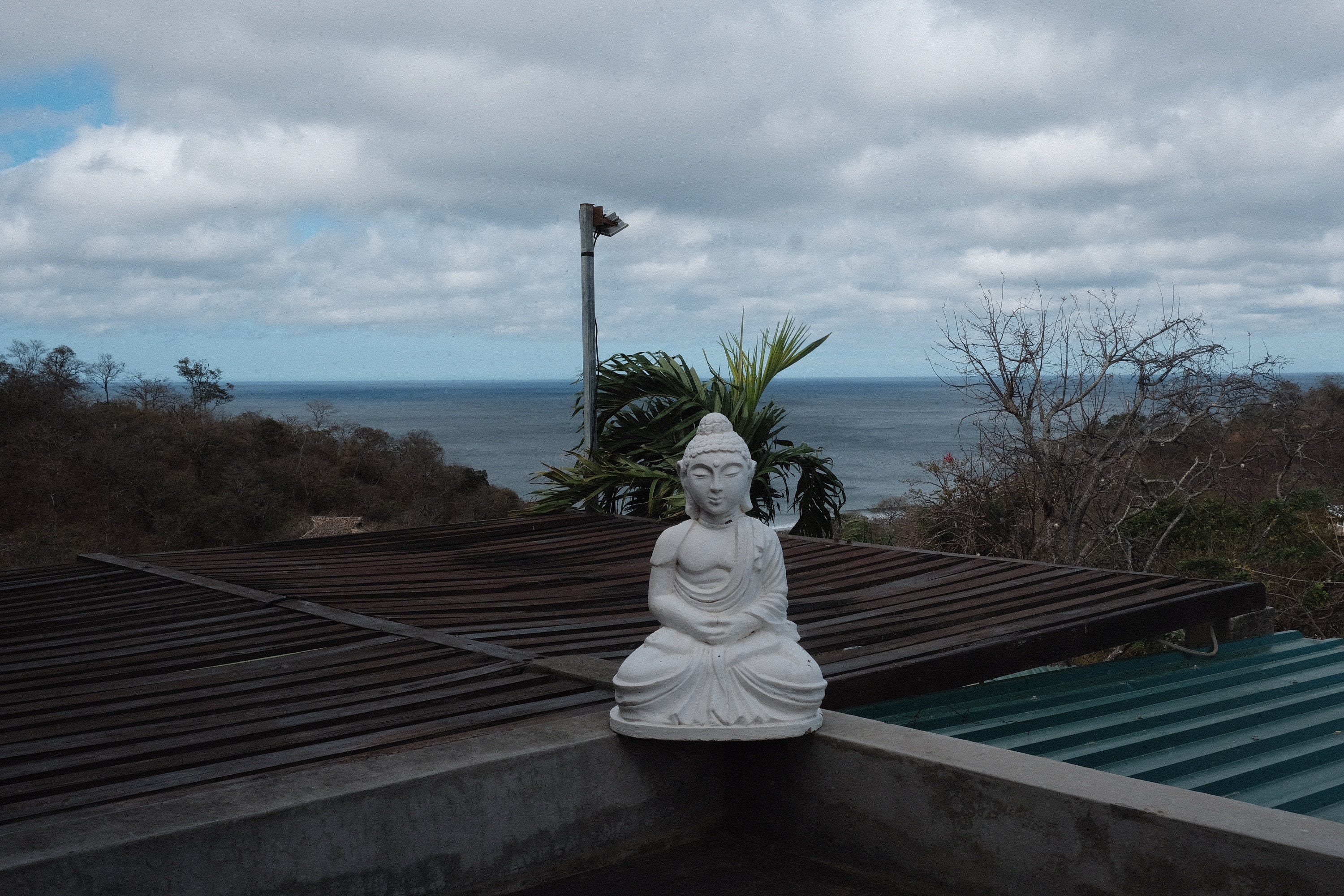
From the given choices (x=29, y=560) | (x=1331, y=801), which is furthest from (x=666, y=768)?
(x=29, y=560)

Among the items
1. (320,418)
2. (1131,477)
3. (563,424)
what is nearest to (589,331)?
(1131,477)

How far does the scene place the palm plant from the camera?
29.0 ft

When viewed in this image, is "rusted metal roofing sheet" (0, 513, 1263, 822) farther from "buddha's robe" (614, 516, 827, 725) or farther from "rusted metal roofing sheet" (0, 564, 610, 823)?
"buddha's robe" (614, 516, 827, 725)

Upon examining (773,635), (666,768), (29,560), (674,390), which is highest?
(674,390)

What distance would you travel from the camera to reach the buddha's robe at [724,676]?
3004mm

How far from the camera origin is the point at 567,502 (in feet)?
29.5

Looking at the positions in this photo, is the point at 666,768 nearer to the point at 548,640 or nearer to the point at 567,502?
the point at 548,640

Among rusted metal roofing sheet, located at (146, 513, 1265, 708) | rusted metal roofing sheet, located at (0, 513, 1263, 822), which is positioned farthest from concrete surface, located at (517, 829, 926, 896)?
rusted metal roofing sheet, located at (146, 513, 1265, 708)

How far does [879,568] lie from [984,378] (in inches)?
141

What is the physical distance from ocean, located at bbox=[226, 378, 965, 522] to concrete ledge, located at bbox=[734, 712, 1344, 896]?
529cm

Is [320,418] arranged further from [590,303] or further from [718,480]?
[718,480]

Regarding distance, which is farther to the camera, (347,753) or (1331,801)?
(1331,801)

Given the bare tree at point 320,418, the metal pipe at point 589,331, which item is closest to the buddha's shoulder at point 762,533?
the metal pipe at point 589,331

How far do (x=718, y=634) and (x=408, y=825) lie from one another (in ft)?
3.05
